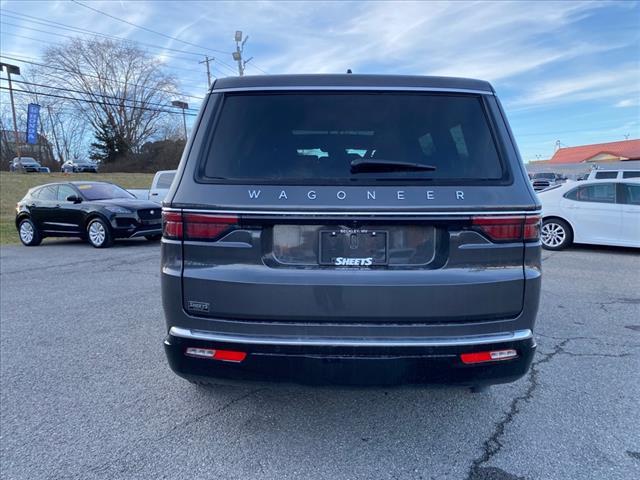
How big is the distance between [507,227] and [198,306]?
1.61 m

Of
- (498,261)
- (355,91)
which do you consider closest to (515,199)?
(498,261)

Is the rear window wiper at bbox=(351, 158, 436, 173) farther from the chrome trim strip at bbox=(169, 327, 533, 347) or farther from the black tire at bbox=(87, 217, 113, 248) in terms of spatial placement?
the black tire at bbox=(87, 217, 113, 248)

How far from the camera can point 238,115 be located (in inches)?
89.4

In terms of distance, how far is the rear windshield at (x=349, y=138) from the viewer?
217 centimetres

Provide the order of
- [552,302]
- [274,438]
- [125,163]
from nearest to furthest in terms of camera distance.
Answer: [274,438], [552,302], [125,163]

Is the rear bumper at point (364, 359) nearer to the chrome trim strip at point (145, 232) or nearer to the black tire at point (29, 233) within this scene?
the chrome trim strip at point (145, 232)

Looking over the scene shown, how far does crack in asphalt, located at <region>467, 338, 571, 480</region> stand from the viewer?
222cm

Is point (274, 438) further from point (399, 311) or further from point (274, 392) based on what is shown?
point (399, 311)

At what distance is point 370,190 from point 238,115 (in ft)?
2.73

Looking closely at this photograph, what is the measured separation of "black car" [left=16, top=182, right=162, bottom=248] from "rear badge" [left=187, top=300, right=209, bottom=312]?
896cm

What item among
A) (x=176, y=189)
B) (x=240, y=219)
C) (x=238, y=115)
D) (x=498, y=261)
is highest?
(x=238, y=115)

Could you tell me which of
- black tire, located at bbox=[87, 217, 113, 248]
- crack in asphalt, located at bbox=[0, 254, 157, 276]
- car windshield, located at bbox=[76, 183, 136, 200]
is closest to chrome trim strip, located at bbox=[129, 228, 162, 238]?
black tire, located at bbox=[87, 217, 113, 248]

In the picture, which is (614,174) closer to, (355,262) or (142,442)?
(355,262)

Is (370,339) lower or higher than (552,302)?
higher
